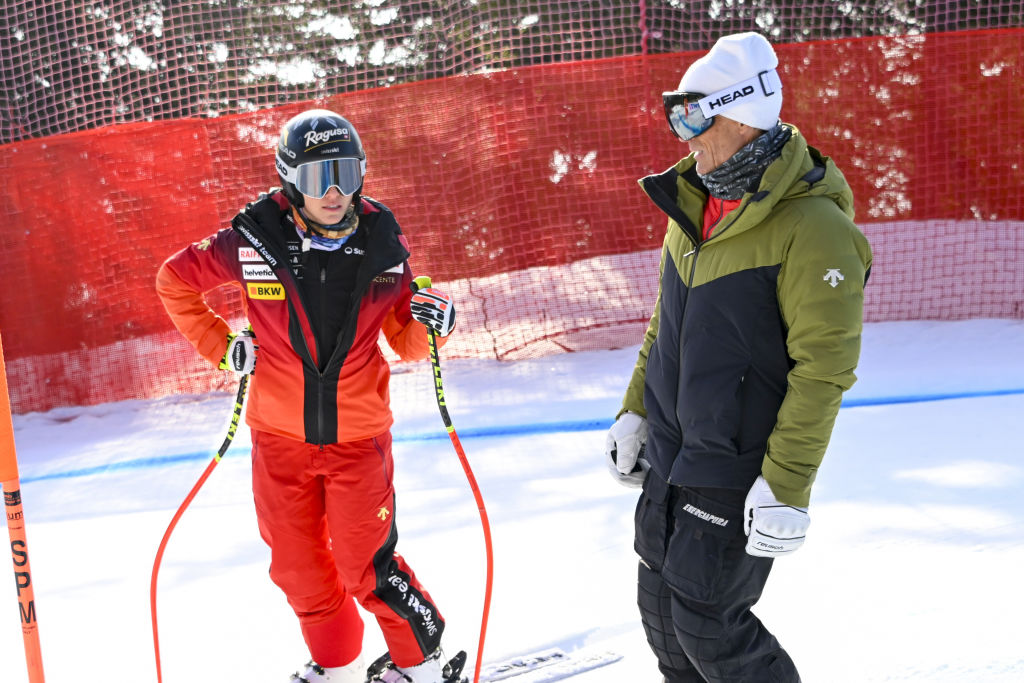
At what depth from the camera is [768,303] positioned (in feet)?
6.98

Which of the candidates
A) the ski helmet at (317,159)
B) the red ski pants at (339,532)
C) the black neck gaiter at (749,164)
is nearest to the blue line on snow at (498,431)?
the red ski pants at (339,532)

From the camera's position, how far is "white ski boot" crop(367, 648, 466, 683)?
297 cm

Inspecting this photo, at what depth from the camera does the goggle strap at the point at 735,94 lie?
2158 mm

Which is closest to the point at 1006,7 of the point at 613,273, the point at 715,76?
the point at 613,273

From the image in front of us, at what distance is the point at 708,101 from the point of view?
217cm

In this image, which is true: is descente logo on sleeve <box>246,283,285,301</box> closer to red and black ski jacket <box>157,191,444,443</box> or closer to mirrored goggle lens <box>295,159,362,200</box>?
red and black ski jacket <box>157,191,444,443</box>

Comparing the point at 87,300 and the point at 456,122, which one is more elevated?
the point at 456,122

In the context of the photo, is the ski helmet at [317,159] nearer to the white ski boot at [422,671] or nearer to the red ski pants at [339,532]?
the red ski pants at [339,532]

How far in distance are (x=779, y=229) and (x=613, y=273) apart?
5351mm

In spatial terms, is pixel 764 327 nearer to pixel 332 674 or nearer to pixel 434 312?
pixel 434 312

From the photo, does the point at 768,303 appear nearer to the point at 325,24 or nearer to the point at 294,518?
the point at 294,518

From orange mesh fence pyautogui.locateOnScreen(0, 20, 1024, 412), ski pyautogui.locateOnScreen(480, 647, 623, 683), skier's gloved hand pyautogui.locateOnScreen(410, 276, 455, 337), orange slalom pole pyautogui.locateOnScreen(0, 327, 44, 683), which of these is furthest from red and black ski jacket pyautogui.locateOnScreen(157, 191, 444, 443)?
orange mesh fence pyautogui.locateOnScreen(0, 20, 1024, 412)

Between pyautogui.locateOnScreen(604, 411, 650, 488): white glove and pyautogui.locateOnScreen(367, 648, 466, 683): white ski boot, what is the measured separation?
2.97ft

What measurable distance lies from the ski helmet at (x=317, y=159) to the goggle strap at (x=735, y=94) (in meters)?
1.10
